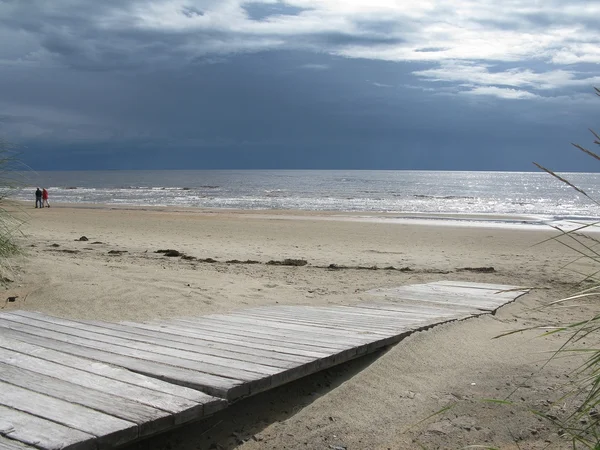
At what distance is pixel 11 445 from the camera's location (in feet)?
7.15

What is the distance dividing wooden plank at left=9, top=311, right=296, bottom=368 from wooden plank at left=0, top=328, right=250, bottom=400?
26cm

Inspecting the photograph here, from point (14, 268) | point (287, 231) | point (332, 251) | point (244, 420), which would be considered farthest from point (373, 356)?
point (287, 231)

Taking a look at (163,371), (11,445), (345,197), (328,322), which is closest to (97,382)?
(163,371)

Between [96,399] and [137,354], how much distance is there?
80 centimetres

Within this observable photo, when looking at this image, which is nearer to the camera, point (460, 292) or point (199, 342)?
point (199, 342)

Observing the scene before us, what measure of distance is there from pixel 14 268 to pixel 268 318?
11.1ft

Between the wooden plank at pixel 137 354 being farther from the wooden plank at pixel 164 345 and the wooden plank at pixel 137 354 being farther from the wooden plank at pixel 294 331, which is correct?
the wooden plank at pixel 294 331

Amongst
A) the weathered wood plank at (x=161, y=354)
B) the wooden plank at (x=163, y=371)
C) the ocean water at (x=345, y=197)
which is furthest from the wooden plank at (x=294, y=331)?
the ocean water at (x=345, y=197)

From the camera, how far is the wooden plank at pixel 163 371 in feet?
9.50

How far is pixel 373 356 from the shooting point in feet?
13.4

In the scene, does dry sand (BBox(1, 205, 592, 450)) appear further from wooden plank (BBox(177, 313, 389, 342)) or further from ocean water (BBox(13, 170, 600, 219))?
ocean water (BBox(13, 170, 600, 219))

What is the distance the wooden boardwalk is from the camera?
2.42m

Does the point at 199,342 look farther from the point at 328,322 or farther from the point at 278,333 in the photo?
the point at 328,322

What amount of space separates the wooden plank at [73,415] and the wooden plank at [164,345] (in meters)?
0.94
